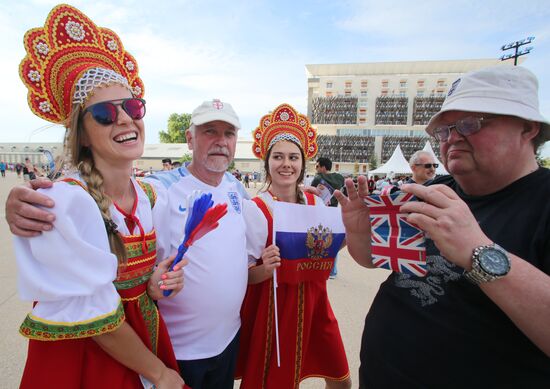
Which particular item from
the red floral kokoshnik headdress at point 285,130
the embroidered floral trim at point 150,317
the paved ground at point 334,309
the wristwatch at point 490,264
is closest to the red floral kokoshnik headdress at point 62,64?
the embroidered floral trim at point 150,317

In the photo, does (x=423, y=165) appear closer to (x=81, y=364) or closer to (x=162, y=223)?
(x=162, y=223)

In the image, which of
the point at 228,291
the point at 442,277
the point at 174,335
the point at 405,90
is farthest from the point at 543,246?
the point at 405,90

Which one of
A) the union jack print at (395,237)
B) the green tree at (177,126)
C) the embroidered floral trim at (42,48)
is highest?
the green tree at (177,126)

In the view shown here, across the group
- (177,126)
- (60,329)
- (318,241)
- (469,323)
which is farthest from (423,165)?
(177,126)

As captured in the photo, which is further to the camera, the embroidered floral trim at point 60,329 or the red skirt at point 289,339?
the red skirt at point 289,339

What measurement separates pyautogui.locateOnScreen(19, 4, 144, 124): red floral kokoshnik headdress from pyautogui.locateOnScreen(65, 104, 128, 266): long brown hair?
0.30 ft

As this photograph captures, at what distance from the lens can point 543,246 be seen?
1.03 metres

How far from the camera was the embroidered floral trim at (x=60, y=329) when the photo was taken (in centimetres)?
99

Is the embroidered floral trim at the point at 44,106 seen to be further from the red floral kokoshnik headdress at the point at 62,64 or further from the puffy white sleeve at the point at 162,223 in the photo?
the puffy white sleeve at the point at 162,223

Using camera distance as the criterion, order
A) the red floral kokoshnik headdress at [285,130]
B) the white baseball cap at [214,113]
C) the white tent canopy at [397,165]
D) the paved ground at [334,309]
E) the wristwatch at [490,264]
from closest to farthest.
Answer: the wristwatch at [490,264], the white baseball cap at [214,113], the red floral kokoshnik headdress at [285,130], the paved ground at [334,309], the white tent canopy at [397,165]

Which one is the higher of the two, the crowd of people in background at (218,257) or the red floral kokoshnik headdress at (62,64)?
the red floral kokoshnik headdress at (62,64)

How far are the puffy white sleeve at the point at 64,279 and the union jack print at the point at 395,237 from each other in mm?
1178

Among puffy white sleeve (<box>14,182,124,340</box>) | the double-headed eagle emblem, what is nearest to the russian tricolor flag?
the double-headed eagle emblem

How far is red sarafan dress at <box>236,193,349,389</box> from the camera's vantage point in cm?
198
